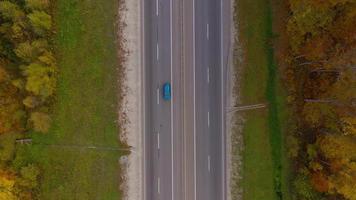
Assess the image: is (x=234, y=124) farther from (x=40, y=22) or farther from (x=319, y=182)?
(x=40, y=22)

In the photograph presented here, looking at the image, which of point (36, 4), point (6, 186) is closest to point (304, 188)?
point (6, 186)

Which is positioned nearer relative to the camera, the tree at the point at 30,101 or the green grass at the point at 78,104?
the tree at the point at 30,101

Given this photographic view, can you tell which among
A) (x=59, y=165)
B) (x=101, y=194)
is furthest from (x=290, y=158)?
(x=59, y=165)

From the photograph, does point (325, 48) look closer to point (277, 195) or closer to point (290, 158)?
point (290, 158)

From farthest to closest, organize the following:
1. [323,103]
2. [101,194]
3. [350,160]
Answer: [101,194] → [323,103] → [350,160]

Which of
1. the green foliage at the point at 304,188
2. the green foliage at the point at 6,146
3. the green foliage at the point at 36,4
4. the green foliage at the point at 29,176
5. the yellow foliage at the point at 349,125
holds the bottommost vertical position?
the green foliage at the point at 304,188

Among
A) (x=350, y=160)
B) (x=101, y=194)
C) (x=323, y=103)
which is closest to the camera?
(x=350, y=160)

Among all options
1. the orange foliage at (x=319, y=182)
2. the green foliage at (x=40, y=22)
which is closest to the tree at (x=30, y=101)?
the green foliage at (x=40, y=22)

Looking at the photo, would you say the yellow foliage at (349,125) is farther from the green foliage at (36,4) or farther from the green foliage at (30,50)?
the green foliage at (36,4)
